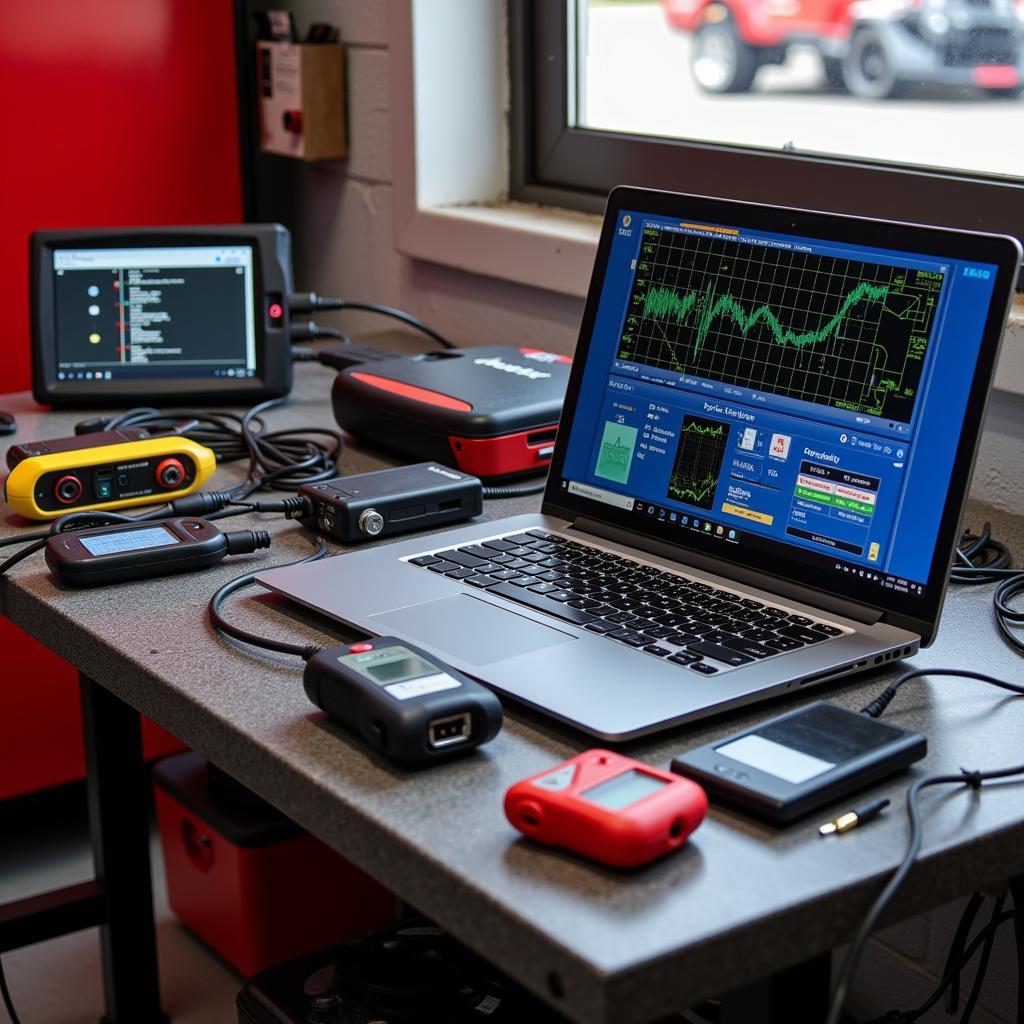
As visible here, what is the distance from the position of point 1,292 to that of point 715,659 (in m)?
1.33

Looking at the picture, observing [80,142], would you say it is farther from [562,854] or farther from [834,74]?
[562,854]

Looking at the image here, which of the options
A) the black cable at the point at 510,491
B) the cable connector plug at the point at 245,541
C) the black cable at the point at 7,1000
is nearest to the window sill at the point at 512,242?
the black cable at the point at 510,491

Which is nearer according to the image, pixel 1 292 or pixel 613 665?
pixel 613 665

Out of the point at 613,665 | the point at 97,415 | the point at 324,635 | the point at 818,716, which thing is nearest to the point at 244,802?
the point at 97,415

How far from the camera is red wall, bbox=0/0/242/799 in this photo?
1.84m

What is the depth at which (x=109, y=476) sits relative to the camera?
125 cm

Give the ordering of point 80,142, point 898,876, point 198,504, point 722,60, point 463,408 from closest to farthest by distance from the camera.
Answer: point 898,876
point 198,504
point 463,408
point 722,60
point 80,142

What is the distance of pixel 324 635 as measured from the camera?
981 mm

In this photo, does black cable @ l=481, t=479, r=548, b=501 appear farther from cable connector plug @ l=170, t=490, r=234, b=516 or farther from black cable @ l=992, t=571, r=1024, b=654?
black cable @ l=992, t=571, r=1024, b=654

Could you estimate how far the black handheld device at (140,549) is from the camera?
106 cm

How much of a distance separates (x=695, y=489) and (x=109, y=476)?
0.53 meters

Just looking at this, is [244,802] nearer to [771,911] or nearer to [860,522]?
[860,522]

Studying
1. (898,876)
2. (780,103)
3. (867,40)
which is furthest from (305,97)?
(898,876)

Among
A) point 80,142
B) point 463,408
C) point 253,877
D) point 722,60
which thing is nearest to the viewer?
point 463,408
